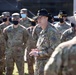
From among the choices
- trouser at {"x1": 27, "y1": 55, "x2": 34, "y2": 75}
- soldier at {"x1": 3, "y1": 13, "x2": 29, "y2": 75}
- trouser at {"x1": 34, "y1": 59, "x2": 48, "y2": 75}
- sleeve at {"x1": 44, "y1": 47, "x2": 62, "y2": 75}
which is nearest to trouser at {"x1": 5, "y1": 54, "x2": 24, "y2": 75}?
soldier at {"x1": 3, "y1": 13, "x2": 29, "y2": 75}

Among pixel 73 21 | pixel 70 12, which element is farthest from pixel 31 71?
pixel 70 12

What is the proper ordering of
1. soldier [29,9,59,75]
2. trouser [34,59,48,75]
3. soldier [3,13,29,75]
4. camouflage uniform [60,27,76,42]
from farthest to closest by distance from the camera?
soldier [3,13,29,75], camouflage uniform [60,27,76,42], trouser [34,59,48,75], soldier [29,9,59,75]

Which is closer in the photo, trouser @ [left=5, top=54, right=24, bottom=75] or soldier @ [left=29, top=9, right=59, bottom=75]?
soldier @ [left=29, top=9, right=59, bottom=75]

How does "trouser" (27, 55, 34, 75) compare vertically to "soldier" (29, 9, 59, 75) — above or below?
below

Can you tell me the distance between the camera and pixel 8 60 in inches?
353

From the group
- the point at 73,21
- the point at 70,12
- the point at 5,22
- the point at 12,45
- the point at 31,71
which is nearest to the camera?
the point at 73,21

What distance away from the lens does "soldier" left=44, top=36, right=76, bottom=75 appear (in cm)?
321

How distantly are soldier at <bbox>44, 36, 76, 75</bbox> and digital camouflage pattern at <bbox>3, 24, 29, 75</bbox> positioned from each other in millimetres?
5720

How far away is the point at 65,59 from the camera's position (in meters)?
3.22

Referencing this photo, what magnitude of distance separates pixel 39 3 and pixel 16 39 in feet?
67.8

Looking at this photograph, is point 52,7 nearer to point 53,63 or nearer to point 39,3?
→ point 39,3

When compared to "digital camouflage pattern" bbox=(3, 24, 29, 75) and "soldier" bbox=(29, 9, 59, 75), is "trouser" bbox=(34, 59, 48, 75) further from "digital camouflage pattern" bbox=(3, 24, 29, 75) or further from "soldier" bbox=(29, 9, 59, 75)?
"digital camouflage pattern" bbox=(3, 24, 29, 75)

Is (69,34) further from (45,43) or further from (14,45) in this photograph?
(14,45)

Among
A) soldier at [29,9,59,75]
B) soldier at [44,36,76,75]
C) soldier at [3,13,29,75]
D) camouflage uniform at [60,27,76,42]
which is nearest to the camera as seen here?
soldier at [44,36,76,75]
